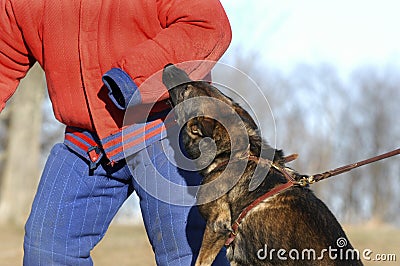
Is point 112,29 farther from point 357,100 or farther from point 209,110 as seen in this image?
point 357,100

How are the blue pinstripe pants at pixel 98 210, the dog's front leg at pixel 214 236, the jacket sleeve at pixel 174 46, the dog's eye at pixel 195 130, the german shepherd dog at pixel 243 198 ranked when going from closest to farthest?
1. the german shepherd dog at pixel 243 198
2. the jacket sleeve at pixel 174 46
3. the dog's front leg at pixel 214 236
4. the blue pinstripe pants at pixel 98 210
5. the dog's eye at pixel 195 130

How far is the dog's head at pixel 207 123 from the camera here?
427 cm

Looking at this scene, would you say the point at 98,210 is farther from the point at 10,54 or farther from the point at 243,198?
the point at 10,54

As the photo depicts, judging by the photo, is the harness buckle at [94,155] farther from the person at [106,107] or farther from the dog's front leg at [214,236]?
the dog's front leg at [214,236]

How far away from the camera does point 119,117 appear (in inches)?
166

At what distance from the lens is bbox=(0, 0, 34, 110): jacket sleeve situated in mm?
4422

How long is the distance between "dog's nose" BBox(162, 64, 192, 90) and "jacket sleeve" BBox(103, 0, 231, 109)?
49 millimetres

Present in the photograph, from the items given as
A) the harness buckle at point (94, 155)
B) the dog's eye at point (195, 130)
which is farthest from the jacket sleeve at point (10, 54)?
the dog's eye at point (195, 130)

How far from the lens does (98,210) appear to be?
4.37 m

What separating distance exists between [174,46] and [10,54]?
107 cm

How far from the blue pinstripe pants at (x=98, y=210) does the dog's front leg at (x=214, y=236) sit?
0.11m

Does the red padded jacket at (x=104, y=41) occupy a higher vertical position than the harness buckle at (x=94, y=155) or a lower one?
higher

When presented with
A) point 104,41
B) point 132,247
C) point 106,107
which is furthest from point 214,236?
point 132,247

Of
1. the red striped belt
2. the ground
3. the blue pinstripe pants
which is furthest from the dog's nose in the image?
the ground
